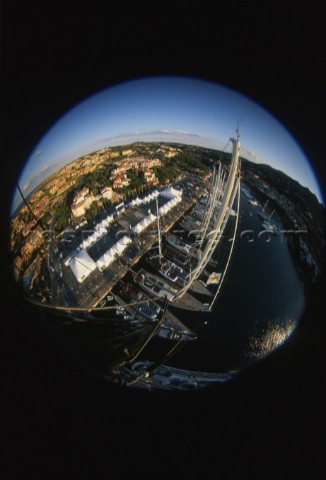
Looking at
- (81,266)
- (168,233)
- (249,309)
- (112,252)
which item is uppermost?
(168,233)

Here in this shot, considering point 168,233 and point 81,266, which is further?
point 168,233

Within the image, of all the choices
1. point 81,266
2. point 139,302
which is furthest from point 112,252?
point 139,302

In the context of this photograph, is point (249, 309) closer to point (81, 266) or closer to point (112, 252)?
point (112, 252)

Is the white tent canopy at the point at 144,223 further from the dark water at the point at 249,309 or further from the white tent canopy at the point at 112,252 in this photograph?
the dark water at the point at 249,309

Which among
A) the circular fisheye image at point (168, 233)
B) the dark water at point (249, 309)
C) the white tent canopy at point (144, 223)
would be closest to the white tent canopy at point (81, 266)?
the circular fisheye image at point (168, 233)

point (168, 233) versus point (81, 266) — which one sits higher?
point (168, 233)

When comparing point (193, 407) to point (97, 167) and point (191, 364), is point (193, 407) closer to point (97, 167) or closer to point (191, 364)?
point (191, 364)
